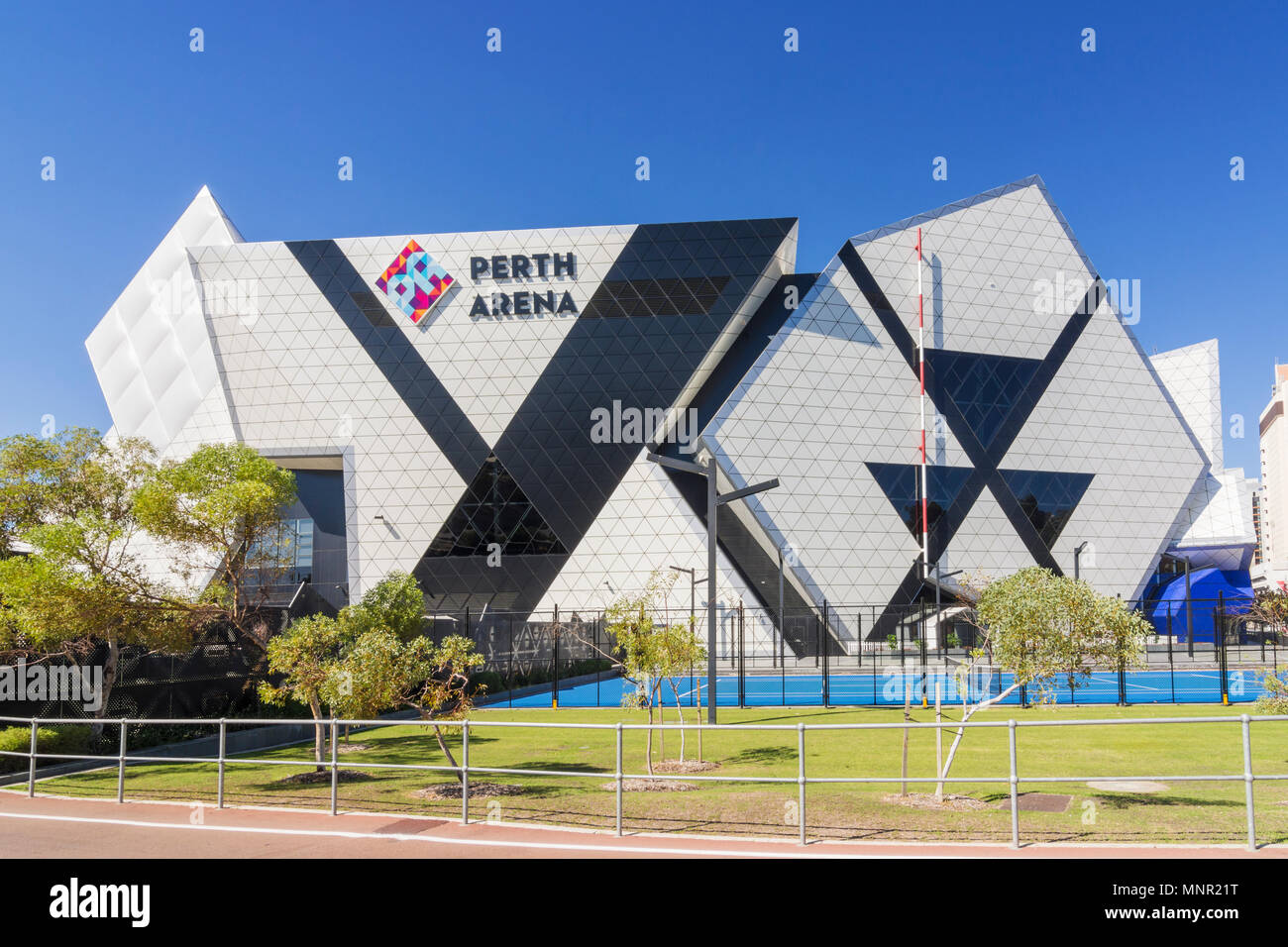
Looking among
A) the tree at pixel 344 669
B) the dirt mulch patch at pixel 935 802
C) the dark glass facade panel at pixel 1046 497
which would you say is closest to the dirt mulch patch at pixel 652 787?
the dirt mulch patch at pixel 935 802

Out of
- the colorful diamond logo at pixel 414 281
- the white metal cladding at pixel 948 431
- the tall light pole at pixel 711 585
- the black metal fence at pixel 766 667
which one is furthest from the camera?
the colorful diamond logo at pixel 414 281

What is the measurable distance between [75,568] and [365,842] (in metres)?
12.5

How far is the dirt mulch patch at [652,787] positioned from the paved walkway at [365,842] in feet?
9.75

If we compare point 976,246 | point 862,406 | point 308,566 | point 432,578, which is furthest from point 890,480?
point 308,566

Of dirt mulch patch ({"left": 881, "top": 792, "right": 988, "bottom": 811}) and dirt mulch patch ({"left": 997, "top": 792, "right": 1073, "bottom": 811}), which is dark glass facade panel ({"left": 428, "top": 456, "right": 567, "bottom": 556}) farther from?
dirt mulch patch ({"left": 997, "top": 792, "right": 1073, "bottom": 811})

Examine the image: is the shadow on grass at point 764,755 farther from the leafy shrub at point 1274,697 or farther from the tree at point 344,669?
the leafy shrub at point 1274,697

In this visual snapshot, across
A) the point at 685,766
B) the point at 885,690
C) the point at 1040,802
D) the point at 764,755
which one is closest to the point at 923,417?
the point at 885,690

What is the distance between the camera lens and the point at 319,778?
14383 millimetres

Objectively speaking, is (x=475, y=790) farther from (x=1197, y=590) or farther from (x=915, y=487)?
(x=1197, y=590)

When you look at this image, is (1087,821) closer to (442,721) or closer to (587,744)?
(442,721)

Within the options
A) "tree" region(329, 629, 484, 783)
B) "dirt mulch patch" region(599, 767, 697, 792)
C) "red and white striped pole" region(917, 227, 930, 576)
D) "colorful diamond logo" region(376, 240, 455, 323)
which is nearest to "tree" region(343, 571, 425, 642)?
"tree" region(329, 629, 484, 783)

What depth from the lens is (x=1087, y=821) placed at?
10.2 metres

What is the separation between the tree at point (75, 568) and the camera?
53.6 ft

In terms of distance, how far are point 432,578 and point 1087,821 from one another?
141ft
